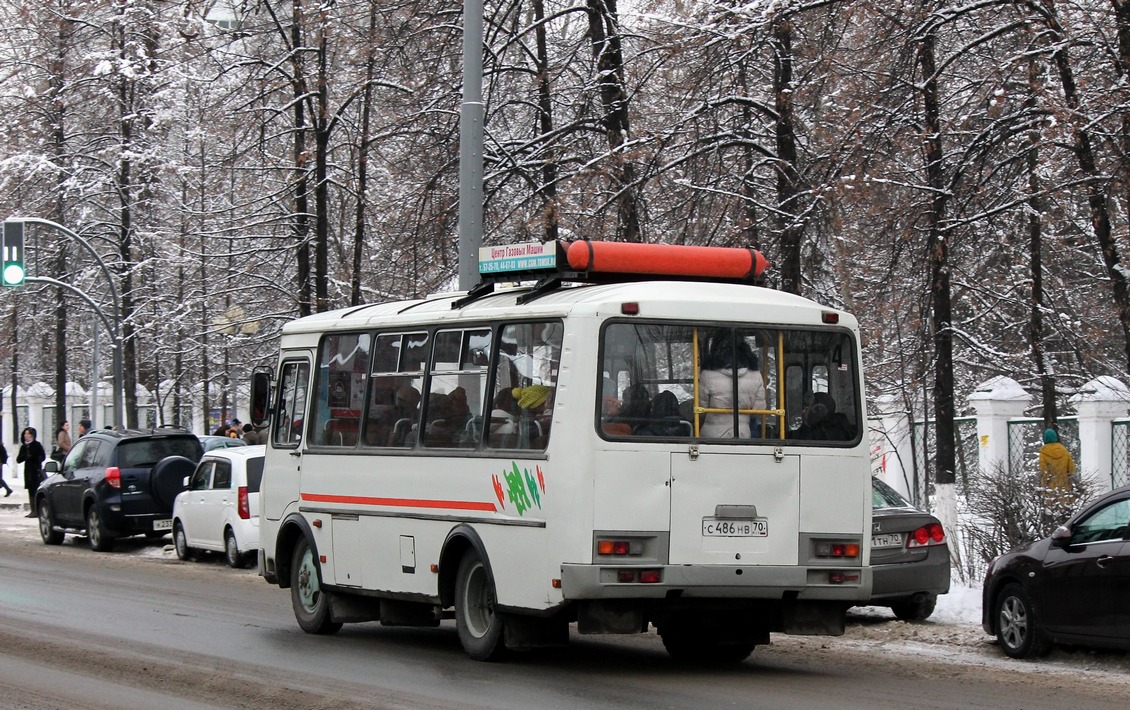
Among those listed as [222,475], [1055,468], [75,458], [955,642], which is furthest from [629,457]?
[75,458]

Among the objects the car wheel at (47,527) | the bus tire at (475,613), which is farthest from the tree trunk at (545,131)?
the car wheel at (47,527)

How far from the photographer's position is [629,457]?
10406 millimetres

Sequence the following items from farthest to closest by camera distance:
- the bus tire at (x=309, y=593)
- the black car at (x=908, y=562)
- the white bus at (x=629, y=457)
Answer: the black car at (x=908, y=562) < the bus tire at (x=309, y=593) < the white bus at (x=629, y=457)

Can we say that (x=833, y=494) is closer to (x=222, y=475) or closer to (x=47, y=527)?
(x=222, y=475)

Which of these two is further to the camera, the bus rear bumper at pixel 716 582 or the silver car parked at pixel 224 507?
the silver car parked at pixel 224 507

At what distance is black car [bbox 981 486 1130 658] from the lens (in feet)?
37.8

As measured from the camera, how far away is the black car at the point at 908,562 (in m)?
14.2

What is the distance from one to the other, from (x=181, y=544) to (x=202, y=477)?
4.16ft

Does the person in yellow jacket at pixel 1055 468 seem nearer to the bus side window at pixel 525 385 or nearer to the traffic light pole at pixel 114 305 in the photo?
the bus side window at pixel 525 385

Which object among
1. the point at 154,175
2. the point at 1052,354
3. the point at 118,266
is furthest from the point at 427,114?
the point at 118,266

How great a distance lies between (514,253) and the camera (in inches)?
474

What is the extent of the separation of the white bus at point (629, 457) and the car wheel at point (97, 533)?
13.7 m

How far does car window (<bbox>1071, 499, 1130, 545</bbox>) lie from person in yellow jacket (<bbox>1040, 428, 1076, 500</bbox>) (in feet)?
12.0

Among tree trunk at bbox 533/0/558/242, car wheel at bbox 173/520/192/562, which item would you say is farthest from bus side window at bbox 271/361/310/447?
car wheel at bbox 173/520/192/562
